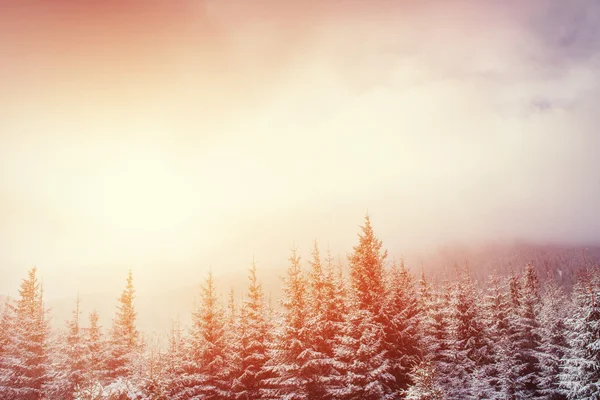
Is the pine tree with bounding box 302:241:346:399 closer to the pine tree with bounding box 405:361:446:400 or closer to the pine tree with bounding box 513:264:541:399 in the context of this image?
the pine tree with bounding box 405:361:446:400

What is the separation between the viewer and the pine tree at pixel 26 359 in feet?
119

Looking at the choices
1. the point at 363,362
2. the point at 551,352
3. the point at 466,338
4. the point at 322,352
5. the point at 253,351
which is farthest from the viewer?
the point at 551,352

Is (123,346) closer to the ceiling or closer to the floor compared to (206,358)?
closer to the ceiling

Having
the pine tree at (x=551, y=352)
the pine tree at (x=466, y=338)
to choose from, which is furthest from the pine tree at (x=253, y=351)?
the pine tree at (x=551, y=352)

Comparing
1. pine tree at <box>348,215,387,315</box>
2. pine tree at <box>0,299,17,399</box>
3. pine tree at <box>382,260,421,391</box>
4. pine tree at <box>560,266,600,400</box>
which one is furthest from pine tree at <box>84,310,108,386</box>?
pine tree at <box>560,266,600,400</box>

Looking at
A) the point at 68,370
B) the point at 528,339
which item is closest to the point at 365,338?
the point at 528,339

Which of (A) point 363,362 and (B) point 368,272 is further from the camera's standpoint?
(B) point 368,272

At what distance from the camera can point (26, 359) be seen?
124ft

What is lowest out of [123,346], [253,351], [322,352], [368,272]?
[322,352]

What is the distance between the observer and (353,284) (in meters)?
32.2

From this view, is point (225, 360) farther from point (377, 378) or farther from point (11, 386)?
point (11, 386)

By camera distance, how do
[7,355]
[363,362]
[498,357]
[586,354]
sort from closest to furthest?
[363,362] < [586,354] < [7,355] < [498,357]

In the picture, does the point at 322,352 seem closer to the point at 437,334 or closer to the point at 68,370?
the point at 437,334

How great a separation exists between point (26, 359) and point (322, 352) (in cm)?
3237
